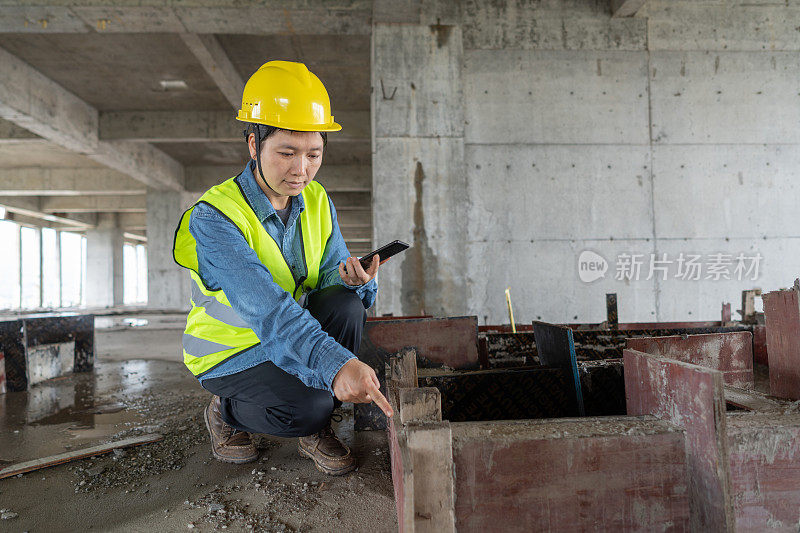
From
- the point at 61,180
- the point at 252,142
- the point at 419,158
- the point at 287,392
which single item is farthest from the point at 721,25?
the point at 61,180

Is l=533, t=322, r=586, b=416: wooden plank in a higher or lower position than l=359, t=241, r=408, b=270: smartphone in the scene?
lower

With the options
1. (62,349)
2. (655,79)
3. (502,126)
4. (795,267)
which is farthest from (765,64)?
(62,349)

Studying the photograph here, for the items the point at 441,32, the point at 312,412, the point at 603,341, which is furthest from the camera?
the point at 441,32

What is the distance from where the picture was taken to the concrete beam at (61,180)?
14.6m

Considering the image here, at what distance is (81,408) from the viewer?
3607 mm

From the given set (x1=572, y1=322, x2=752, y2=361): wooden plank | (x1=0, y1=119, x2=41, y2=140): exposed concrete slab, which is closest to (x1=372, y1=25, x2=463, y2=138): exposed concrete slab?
(x1=572, y1=322, x2=752, y2=361): wooden plank

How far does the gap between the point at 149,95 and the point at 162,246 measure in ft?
21.1

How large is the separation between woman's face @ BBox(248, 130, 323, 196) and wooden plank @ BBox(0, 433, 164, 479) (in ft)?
5.89

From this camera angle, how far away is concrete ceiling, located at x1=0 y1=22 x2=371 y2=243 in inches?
287

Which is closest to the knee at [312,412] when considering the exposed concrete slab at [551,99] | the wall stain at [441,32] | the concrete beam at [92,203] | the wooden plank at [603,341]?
the wooden plank at [603,341]

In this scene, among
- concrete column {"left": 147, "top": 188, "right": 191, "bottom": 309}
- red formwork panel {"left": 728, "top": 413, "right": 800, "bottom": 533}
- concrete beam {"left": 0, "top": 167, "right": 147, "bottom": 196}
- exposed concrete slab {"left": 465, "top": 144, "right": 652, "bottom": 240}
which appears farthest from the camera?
concrete column {"left": 147, "top": 188, "right": 191, "bottom": 309}

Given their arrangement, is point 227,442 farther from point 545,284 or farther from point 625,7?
point 625,7

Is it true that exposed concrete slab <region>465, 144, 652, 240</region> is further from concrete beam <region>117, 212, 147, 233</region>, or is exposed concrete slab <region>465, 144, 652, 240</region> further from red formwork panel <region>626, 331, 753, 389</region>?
concrete beam <region>117, 212, 147, 233</region>

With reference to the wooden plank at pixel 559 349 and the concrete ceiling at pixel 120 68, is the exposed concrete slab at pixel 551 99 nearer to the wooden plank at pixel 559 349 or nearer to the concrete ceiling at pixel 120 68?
the wooden plank at pixel 559 349
